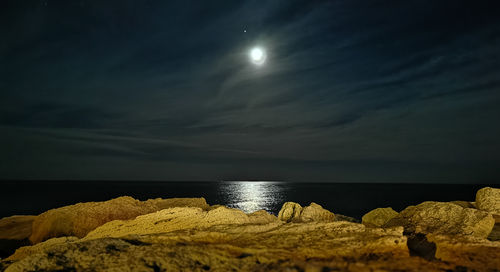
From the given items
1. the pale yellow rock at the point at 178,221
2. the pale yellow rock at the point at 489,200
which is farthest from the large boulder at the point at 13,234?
the pale yellow rock at the point at 489,200

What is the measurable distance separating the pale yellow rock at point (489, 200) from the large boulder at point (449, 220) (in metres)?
6.92

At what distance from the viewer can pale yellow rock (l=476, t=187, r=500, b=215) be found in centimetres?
1611

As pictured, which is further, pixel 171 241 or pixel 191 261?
pixel 171 241

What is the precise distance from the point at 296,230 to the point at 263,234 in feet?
3.26

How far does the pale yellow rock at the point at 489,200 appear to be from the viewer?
634 inches

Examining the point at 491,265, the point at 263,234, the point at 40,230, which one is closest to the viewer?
the point at 491,265

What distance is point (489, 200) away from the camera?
54.3ft

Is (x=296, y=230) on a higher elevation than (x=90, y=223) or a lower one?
higher

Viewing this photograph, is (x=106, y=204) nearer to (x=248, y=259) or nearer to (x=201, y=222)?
(x=201, y=222)

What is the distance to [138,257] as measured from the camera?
18.5 ft

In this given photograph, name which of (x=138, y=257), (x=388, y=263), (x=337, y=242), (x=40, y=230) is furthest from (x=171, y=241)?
(x=40, y=230)

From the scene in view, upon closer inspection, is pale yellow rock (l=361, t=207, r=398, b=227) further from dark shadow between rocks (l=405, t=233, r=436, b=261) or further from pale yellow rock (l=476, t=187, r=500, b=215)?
dark shadow between rocks (l=405, t=233, r=436, b=261)

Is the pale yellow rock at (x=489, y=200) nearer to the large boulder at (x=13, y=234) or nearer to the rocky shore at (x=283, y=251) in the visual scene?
the rocky shore at (x=283, y=251)

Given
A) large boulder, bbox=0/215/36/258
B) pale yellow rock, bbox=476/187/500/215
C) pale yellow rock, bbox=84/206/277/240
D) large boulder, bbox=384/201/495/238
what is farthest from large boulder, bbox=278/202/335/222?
large boulder, bbox=0/215/36/258
